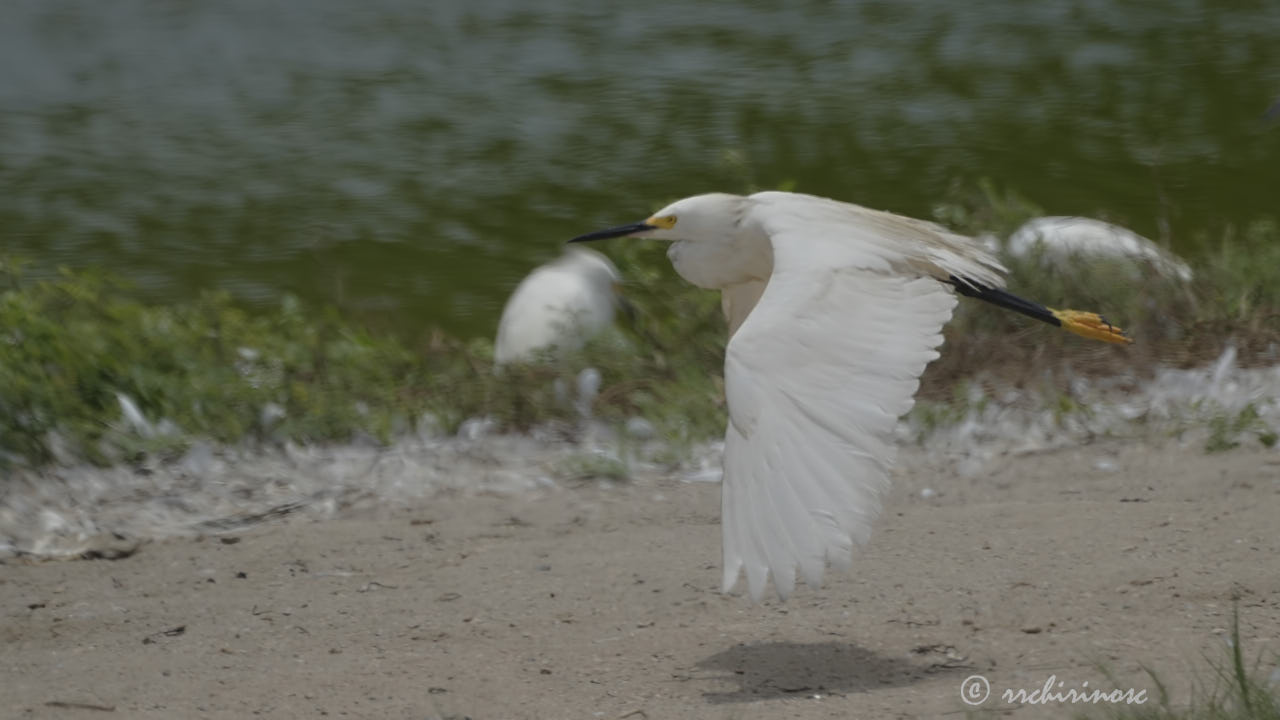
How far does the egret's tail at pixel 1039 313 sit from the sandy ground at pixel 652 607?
372 mm

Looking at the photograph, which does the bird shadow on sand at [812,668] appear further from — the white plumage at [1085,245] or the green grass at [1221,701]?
the white plumage at [1085,245]

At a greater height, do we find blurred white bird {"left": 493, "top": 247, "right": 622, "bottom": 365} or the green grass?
the green grass

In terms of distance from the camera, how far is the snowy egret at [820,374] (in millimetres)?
2322

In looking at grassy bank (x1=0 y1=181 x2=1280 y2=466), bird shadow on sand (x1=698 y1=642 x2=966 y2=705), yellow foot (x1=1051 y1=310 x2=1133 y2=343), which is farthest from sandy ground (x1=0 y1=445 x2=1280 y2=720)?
grassy bank (x1=0 y1=181 x2=1280 y2=466)

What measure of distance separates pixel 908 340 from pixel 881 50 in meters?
7.44

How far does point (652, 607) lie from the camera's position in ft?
10.4

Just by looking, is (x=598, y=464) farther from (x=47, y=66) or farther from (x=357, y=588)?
(x=47, y=66)

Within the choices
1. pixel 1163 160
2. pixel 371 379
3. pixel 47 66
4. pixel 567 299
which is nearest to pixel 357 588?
pixel 371 379

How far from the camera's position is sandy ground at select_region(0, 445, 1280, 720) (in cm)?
274

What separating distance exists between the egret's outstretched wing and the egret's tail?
37 centimetres

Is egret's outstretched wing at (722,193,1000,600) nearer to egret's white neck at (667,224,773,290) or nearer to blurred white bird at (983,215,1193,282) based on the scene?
egret's white neck at (667,224,773,290)

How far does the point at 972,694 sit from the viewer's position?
2561mm

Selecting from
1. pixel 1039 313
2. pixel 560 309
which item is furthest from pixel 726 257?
pixel 560 309

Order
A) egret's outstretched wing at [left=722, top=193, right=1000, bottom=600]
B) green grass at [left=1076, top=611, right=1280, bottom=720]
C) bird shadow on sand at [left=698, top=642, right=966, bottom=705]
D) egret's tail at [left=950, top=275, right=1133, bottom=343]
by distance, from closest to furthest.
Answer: green grass at [left=1076, top=611, right=1280, bottom=720], egret's outstretched wing at [left=722, top=193, right=1000, bottom=600], bird shadow on sand at [left=698, top=642, right=966, bottom=705], egret's tail at [left=950, top=275, right=1133, bottom=343]
